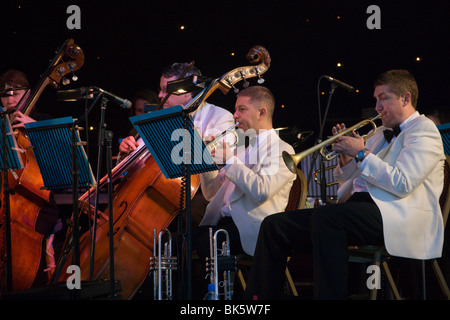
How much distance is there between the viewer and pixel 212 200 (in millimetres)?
3615

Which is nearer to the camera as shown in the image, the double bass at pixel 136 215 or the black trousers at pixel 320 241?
the black trousers at pixel 320 241

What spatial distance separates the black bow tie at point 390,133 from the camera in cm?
299

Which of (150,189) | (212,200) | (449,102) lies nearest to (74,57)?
(150,189)

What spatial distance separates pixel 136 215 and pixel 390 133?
167cm

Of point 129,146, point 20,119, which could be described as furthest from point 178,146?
point 20,119

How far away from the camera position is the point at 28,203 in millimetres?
3781

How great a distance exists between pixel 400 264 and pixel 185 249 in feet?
4.76

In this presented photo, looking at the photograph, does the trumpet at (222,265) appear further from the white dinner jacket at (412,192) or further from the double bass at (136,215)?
the white dinner jacket at (412,192)

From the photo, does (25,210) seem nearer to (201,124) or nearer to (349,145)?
(201,124)

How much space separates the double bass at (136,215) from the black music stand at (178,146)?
77 centimetres

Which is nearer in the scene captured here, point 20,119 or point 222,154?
point 222,154

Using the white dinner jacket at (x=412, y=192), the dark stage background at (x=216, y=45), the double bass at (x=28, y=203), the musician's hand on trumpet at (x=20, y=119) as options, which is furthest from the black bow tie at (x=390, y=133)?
the musician's hand on trumpet at (x=20, y=119)

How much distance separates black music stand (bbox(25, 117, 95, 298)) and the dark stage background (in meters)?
2.33

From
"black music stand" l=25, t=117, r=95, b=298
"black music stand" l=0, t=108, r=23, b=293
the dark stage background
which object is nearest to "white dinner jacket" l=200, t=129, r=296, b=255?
"black music stand" l=25, t=117, r=95, b=298
